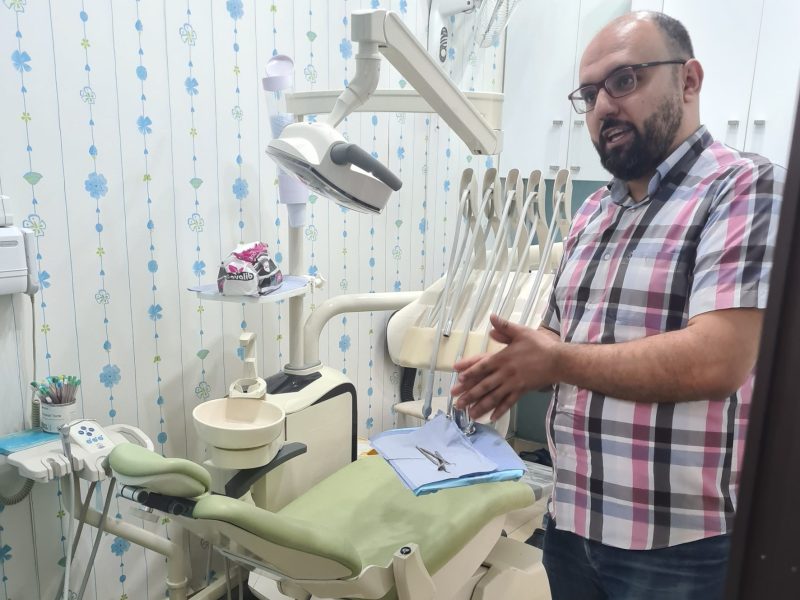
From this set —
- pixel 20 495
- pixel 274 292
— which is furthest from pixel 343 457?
pixel 20 495

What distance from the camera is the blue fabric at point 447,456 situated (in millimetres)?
1149

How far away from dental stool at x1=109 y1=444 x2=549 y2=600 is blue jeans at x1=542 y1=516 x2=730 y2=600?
0.37 metres

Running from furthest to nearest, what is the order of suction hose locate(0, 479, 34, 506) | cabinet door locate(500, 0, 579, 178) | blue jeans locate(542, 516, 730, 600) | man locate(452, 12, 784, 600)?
cabinet door locate(500, 0, 579, 178) < suction hose locate(0, 479, 34, 506) < blue jeans locate(542, 516, 730, 600) < man locate(452, 12, 784, 600)

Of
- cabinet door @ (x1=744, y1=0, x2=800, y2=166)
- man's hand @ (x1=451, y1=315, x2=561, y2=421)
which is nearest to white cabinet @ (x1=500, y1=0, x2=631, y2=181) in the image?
cabinet door @ (x1=744, y1=0, x2=800, y2=166)

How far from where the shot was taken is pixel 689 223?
37.7 inches

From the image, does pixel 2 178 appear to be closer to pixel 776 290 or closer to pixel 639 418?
pixel 639 418

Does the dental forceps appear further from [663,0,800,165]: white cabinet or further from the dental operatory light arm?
[663,0,800,165]: white cabinet

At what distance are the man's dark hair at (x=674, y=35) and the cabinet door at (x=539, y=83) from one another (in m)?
1.91

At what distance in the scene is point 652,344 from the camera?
0.85 metres

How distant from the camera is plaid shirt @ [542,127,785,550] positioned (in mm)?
881

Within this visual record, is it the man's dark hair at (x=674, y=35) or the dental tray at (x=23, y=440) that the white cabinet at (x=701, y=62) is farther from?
the dental tray at (x=23, y=440)

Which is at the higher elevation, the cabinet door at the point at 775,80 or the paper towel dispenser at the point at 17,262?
the cabinet door at the point at 775,80

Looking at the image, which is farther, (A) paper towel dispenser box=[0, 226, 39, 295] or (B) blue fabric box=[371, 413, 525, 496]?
(A) paper towel dispenser box=[0, 226, 39, 295]

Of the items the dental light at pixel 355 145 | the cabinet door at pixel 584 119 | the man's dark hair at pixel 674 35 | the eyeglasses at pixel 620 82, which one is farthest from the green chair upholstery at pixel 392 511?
the cabinet door at pixel 584 119
